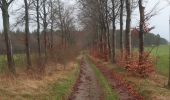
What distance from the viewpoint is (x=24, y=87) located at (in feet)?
53.7

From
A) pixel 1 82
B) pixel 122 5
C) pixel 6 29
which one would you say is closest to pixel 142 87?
pixel 1 82

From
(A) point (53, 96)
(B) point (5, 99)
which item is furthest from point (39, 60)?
(B) point (5, 99)

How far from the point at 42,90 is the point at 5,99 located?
11.6 feet

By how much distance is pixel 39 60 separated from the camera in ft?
79.6

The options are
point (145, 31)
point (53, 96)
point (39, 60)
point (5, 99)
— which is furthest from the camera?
point (145, 31)

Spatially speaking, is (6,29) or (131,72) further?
(131,72)

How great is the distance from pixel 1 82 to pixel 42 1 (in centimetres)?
2268

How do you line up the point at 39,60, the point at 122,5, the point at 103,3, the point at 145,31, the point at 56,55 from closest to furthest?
the point at 39,60 < the point at 145,31 < the point at 56,55 < the point at 122,5 < the point at 103,3

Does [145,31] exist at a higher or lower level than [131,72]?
higher

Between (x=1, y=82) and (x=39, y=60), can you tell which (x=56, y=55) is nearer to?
(x=39, y=60)

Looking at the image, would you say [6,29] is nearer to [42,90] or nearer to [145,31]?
[42,90]

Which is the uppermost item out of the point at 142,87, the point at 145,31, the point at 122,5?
the point at 122,5

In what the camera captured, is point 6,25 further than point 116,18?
No

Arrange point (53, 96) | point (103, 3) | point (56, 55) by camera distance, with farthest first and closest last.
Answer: point (103, 3), point (56, 55), point (53, 96)
